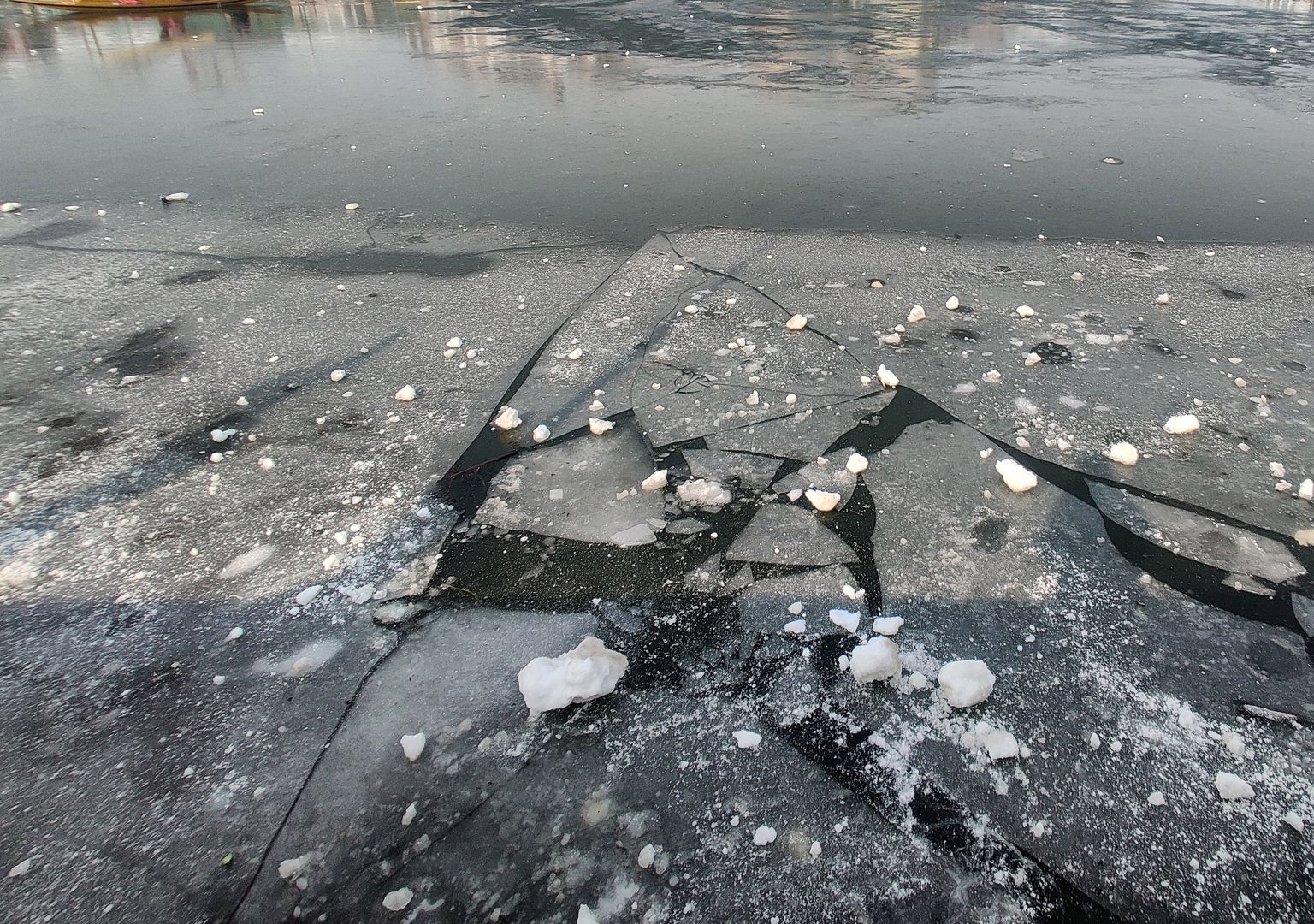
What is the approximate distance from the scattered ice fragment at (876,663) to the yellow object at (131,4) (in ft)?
58.2

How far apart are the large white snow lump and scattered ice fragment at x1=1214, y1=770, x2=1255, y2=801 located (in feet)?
4.44

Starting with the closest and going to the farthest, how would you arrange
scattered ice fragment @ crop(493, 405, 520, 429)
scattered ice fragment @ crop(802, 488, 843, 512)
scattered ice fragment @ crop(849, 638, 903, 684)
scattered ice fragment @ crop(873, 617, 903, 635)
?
1. scattered ice fragment @ crop(849, 638, 903, 684)
2. scattered ice fragment @ crop(873, 617, 903, 635)
3. scattered ice fragment @ crop(802, 488, 843, 512)
4. scattered ice fragment @ crop(493, 405, 520, 429)

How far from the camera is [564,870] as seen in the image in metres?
1.52

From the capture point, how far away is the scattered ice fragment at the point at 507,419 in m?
2.87

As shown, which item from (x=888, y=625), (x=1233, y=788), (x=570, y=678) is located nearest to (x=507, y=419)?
(x=570, y=678)

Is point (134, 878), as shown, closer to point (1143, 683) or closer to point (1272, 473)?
point (1143, 683)

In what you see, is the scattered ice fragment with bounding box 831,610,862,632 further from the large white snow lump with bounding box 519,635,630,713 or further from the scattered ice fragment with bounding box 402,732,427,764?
the scattered ice fragment with bounding box 402,732,427,764

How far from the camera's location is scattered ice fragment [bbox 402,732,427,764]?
5.68 feet

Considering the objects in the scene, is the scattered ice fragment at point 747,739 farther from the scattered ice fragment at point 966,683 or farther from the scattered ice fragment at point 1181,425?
the scattered ice fragment at point 1181,425

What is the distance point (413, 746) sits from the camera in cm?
174

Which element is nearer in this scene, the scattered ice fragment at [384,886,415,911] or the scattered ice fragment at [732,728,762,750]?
the scattered ice fragment at [384,886,415,911]

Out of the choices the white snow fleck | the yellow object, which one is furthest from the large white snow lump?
the yellow object

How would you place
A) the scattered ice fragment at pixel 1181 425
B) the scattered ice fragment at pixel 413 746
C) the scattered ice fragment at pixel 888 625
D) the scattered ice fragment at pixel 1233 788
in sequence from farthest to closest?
1. the scattered ice fragment at pixel 1181 425
2. the scattered ice fragment at pixel 888 625
3. the scattered ice fragment at pixel 413 746
4. the scattered ice fragment at pixel 1233 788

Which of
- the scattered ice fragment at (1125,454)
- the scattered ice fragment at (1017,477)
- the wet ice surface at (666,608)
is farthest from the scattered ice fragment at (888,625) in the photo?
the scattered ice fragment at (1125,454)
